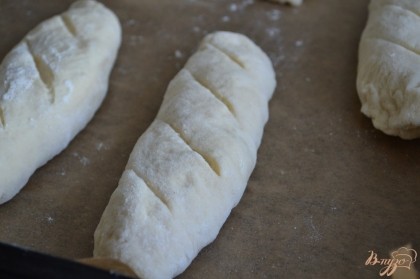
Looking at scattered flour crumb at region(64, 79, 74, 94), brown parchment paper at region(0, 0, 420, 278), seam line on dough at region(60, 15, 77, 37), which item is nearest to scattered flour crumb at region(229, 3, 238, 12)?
brown parchment paper at region(0, 0, 420, 278)

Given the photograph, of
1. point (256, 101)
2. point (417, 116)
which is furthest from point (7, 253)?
point (417, 116)

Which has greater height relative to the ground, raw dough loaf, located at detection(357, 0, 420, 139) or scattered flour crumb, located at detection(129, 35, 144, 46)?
raw dough loaf, located at detection(357, 0, 420, 139)

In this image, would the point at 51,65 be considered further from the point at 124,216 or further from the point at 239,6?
the point at 239,6

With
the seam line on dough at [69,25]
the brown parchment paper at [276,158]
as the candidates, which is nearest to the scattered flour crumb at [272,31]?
the brown parchment paper at [276,158]

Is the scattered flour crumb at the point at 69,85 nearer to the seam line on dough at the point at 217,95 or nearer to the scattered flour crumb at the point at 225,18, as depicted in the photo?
the seam line on dough at the point at 217,95

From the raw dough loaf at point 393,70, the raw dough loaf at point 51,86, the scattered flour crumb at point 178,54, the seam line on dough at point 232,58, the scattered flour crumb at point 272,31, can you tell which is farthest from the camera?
the scattered flour crumb at point 272,31

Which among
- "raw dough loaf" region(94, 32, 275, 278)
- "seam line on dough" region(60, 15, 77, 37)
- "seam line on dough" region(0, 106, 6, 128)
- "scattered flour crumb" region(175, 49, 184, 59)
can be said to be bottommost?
"scattered flour crumb" region(175, 49, 184, 59)

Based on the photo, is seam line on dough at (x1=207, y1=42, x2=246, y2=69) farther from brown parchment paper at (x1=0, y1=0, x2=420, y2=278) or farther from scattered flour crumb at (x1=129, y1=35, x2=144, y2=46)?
scattered flour crumb at (x1=129, y1=35, x2=144, y2=46)

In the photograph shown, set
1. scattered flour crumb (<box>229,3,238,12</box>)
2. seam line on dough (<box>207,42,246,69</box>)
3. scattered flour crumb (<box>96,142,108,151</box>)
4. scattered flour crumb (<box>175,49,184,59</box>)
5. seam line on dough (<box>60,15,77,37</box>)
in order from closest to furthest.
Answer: scattered flour crumb (<box>96,142,108,151</box>)
seam line on dough (<box>207,42,246,69</box>)
seam line on dough (<box>60,15,77,37</box>)
scattered flour crumb (<box>175,49,184,59</box>)
scattered flour crumb (<box>229,3,238,12</box>)
